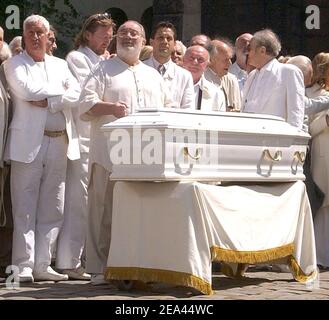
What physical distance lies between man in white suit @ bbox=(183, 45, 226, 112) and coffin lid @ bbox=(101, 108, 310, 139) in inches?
59.4

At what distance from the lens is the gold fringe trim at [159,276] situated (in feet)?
28.5

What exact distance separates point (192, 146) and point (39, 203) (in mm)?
1943

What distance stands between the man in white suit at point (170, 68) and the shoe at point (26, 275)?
1.83 metres

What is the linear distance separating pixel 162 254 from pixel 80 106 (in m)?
1.55

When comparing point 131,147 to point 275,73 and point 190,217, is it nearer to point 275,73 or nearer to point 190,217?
point 190,217

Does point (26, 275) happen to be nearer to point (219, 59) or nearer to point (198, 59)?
point (198, 59)

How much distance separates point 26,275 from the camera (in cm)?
992

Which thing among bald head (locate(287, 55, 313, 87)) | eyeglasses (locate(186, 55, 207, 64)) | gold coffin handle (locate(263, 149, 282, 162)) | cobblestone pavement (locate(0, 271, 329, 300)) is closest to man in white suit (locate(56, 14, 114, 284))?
cobblestone pavement (locate(0, 271, 329, 300))

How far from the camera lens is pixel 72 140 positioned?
10.3m

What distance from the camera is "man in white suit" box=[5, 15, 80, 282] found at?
1000cm

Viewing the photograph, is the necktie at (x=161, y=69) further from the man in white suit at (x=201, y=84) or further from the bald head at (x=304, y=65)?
the bald head at (x=304, y=65)

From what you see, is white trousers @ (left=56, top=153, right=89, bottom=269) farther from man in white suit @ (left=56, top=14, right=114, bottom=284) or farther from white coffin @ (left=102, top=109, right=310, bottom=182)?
white coffin @ (left=102, top=109, right=310, bottom=182)

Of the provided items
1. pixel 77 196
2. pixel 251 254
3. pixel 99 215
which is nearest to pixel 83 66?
pixel 77 196

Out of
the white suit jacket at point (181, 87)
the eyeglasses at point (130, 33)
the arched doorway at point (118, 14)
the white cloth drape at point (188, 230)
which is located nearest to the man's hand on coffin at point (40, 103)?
the eyeglasses at point (130, 33)
